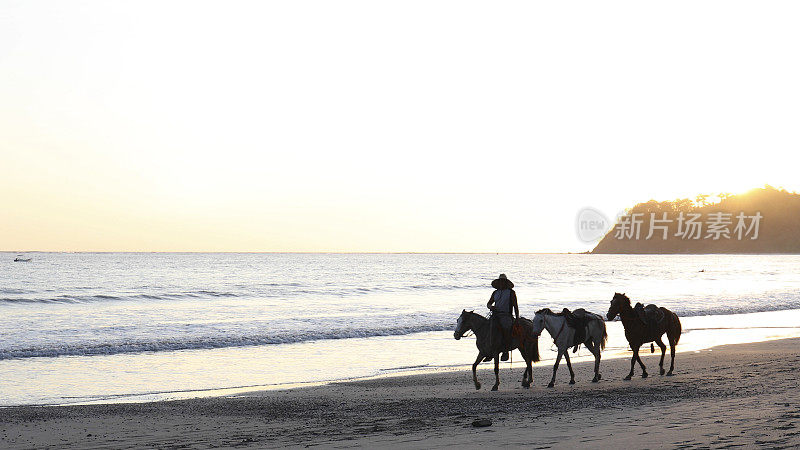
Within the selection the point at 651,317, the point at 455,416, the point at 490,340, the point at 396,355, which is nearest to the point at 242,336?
the point at 396,355

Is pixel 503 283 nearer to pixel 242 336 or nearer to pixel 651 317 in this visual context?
pixel 651 317

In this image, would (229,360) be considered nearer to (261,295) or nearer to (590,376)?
(590,376)

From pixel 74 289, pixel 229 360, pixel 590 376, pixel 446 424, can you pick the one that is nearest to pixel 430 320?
pixel 229 360

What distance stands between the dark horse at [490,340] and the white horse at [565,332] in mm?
242

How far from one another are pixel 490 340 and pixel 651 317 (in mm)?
4292

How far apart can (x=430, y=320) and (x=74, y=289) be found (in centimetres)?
3848

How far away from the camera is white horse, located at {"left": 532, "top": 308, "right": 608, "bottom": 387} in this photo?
14375 mm

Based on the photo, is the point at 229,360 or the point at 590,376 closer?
the point at 590,376

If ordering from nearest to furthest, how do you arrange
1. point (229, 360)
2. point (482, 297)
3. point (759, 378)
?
point (759, 378) < point (229, 360) < point (482, 297)

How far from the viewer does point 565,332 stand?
48.7 feet

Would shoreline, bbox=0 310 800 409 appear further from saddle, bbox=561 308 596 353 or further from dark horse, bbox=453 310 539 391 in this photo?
dark horse, bbox=453 310 539 391

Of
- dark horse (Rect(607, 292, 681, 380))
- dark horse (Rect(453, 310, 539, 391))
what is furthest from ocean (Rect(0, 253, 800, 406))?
dark horse (Rect(607, 292, 681, 380))

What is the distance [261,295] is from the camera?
182 ft

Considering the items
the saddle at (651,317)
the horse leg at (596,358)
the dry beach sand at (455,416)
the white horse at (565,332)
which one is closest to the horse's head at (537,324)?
the white horse at (565,332)
